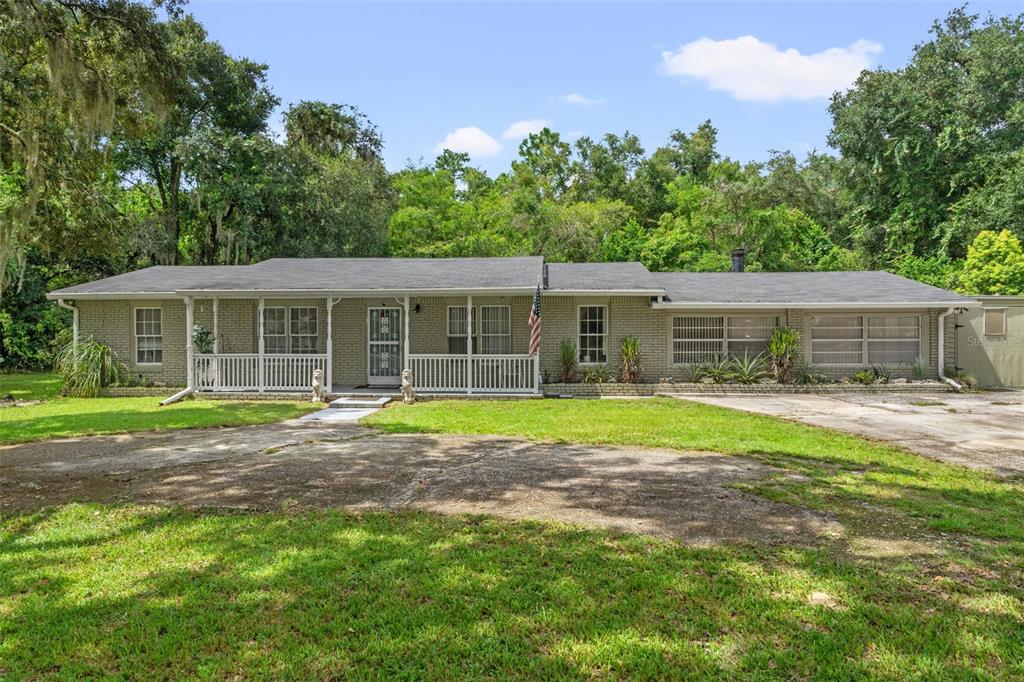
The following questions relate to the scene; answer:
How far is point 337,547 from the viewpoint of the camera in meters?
4.34

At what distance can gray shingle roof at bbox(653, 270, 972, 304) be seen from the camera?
15.3 metres

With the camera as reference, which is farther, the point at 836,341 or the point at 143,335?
the point at 143,335

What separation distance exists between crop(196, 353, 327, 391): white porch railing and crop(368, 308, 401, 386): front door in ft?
4.80

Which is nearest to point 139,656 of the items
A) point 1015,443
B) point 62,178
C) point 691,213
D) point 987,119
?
point 1015,443

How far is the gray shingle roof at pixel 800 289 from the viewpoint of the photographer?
15.3 metres

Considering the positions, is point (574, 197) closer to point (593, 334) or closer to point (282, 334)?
point (593, 334)

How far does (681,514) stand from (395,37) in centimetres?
1270

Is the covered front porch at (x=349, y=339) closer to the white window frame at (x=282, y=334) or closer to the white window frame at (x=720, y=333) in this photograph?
the white window frame at (x=282, y=334)

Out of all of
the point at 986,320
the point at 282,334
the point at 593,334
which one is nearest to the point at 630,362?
the point at 593,334

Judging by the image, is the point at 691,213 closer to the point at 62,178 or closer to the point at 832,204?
the point at 832,204

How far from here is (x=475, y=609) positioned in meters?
3.38

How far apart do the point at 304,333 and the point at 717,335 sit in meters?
11.1

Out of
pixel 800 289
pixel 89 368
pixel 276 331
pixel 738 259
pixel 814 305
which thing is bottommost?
pixel 89 368

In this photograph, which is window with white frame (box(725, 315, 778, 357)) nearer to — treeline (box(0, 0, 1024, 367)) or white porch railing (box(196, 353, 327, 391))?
white porch railing (box(196, 353, 327, 391))
